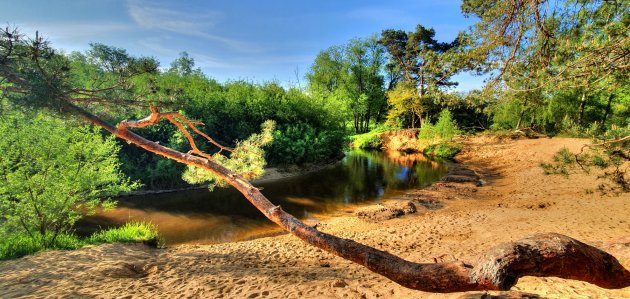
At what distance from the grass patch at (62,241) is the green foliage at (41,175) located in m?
0.18

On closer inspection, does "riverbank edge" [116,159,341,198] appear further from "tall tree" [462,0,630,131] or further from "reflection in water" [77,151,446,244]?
"tall tree" [462,0,630,131]

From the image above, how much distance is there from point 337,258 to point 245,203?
8.13 meters

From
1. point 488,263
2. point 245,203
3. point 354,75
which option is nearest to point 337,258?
point 488,263

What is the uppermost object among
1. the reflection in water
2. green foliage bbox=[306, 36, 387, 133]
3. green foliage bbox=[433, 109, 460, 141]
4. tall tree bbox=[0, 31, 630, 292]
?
green foliage bbox=[306, 36, 387, 133]

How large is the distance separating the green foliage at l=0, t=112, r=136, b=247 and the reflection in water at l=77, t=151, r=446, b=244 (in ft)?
10.8

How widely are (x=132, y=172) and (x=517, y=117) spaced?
32.9m

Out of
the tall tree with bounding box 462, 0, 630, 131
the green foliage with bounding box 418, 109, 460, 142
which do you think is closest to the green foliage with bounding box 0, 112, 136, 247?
the tall tree with bounding box 462, 0, 630, 131

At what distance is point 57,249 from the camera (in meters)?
7.61

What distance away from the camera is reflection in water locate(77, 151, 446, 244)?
1120cm

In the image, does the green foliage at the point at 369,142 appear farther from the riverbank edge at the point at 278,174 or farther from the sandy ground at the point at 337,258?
the sandy ground at the point at 337,258

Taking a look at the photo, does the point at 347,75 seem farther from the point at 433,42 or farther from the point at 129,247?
the point at 129,247

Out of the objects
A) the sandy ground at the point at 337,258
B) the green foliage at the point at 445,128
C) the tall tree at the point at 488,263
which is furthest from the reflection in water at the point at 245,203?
the tall tree at the point at 488,263

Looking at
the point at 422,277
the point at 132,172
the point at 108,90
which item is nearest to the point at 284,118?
the point at 132,172

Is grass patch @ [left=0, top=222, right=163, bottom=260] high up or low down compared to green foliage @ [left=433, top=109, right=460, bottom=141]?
down
